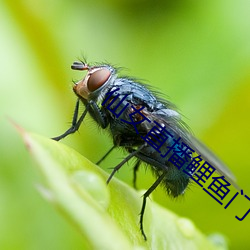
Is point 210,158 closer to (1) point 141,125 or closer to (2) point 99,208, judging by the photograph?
(1) point 141,125

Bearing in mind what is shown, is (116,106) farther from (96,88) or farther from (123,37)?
(123,37)

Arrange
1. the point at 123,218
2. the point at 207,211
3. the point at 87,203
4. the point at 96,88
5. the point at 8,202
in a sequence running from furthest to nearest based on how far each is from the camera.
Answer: the point at 207,211 < the point at 8,202 < the point at 96,88 < the point at 123,218 < the point at 87,203

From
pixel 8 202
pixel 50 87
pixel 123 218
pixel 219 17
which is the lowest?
pixel 8 202

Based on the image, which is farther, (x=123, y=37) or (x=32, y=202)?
(x=123, y=37)

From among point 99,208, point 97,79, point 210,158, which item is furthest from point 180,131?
point 99,208

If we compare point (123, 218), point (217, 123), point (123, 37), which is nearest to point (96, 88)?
point (123, 218)

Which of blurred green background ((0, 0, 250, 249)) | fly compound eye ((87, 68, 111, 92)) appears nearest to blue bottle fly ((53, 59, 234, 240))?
fly compound eye ((87, 68, 111, 92))

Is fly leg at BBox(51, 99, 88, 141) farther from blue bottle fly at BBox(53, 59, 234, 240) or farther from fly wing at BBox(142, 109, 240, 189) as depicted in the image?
fly wing at BBox(142, 109, 240, 189)
